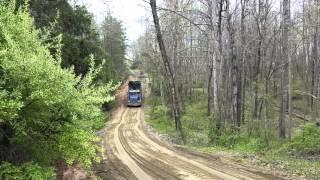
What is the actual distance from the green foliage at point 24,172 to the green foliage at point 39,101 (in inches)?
0.7

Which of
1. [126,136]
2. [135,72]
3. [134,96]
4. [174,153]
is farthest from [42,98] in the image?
[135,72]

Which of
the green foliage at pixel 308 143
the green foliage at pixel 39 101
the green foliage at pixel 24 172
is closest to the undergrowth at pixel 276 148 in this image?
the green foliage at pixel 308 143

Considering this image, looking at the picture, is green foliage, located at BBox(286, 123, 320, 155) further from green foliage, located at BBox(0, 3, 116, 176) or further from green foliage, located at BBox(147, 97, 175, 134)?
green foliage, located at BBox(0, 3, 116, 176)

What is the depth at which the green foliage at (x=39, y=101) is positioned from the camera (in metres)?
7.09

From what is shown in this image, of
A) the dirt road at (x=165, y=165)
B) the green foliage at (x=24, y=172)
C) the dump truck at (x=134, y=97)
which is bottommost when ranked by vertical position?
the dirt road at (x=165, y=165)

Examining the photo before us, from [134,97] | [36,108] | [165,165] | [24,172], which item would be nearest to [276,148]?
[165,165]

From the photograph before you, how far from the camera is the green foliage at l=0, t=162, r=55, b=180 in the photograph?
7137 millimetres

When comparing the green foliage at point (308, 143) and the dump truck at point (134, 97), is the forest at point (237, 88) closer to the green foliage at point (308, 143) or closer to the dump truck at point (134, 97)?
the green foliage at point (308, 143)

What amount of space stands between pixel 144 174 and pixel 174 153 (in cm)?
438

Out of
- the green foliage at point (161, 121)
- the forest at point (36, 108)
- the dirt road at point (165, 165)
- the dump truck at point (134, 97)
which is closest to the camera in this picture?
the forest at point (36, 108)

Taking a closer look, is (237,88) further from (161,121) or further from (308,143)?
(308,143)

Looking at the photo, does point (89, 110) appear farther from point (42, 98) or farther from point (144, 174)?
point (144, 174)

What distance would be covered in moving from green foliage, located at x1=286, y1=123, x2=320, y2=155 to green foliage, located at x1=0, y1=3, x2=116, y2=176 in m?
13.2

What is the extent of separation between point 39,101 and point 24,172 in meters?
1.33
